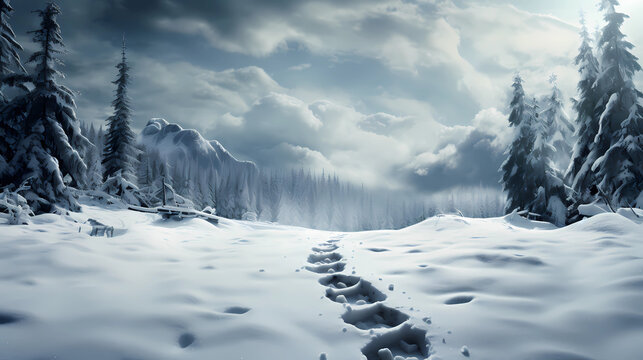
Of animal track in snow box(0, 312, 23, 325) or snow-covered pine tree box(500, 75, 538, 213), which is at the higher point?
snow-covered pine tree box(500, 75, 538, 213)

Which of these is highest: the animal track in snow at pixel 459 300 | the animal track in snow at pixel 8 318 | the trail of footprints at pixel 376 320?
the animal track in snow at pixel 8 318

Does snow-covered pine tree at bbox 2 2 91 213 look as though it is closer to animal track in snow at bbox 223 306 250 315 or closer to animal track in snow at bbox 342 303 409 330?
animal track in snow at bbox 223 306 250 315

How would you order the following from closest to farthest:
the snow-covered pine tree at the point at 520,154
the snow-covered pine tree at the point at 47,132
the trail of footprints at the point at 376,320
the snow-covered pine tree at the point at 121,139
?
1. the trail of footprints at the point at 376,320
2. the snow-covered pine tree at the point at 47,132
3. the snow-covered pine tree at the point at 520,154
4. the snow-covered pine tree at the point at 121,139

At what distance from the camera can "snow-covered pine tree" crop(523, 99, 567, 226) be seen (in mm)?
18234

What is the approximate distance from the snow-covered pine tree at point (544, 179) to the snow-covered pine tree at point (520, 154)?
0.22 metres

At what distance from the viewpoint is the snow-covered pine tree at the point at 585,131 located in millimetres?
16219

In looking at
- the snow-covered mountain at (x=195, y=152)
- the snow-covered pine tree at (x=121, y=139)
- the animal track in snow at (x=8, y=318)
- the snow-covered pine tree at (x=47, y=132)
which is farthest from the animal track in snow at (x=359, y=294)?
the snow-covered mountain at (x=195, y=152)

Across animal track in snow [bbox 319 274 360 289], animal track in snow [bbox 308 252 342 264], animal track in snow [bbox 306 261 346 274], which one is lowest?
animal track in snow [bbox 308 252 342 264]

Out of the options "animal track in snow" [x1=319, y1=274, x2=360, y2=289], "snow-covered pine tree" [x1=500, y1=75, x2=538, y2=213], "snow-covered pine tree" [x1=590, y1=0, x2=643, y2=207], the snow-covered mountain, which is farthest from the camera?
the snow-covered mountain

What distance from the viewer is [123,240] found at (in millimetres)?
6750

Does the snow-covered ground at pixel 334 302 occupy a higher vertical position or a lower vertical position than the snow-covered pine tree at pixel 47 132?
lower

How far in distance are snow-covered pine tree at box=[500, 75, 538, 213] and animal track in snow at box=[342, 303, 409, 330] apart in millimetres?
19956

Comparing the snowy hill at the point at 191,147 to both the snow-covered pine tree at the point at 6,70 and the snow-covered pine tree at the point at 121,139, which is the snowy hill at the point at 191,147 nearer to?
the snow-covered pine tree at the point at 121,139

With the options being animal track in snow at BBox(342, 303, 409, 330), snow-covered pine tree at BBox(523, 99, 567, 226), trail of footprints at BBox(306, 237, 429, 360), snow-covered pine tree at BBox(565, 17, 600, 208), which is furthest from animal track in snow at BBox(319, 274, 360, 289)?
snow-covered pine tree at BBox(523, 99, 567, 226)
